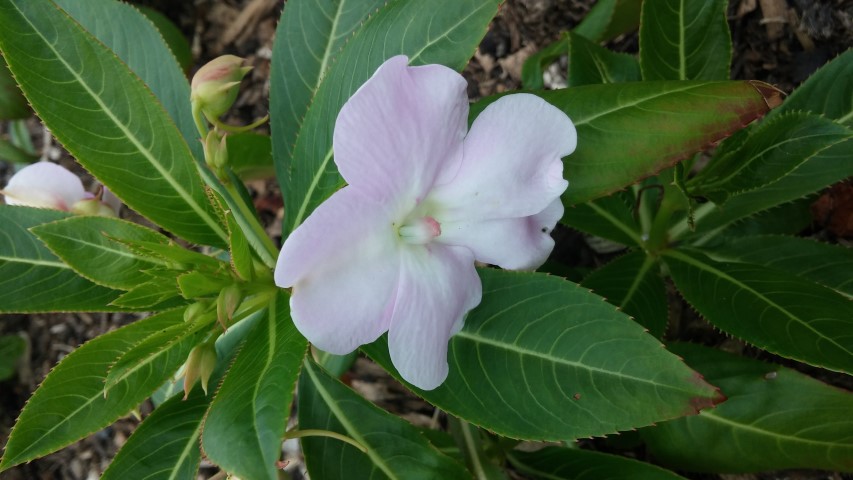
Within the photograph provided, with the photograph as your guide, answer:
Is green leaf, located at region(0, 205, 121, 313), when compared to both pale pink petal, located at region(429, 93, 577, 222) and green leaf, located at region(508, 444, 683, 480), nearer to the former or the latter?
pale pink petal, located at region(429, 93, 577, 222)

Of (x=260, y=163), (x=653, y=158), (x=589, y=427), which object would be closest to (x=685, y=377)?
(x=589, y=427)

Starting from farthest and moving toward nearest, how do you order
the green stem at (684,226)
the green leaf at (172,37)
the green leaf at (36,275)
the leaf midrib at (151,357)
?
the green leaf at (172,37) < the green stem at (684,226) < the green leaf at (36,275) < the leaf midrib at (151,357)

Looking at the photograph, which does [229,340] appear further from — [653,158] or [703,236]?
[703,236]

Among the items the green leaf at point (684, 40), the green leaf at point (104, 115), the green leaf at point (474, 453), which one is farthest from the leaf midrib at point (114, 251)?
the green leaf at point (684, 40)

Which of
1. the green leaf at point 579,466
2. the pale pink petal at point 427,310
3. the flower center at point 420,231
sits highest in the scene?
the flower center at point 420,231

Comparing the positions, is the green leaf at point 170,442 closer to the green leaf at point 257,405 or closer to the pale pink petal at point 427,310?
the green leaf at point 257,405

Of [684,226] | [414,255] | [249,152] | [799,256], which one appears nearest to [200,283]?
[414,255]

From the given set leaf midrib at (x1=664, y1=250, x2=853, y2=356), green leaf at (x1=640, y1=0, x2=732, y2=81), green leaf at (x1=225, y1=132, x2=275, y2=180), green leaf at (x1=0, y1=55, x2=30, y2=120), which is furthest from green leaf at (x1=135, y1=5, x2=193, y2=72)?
leaf midrib at (x1=664, y1=250, x2=853, y2=356)
